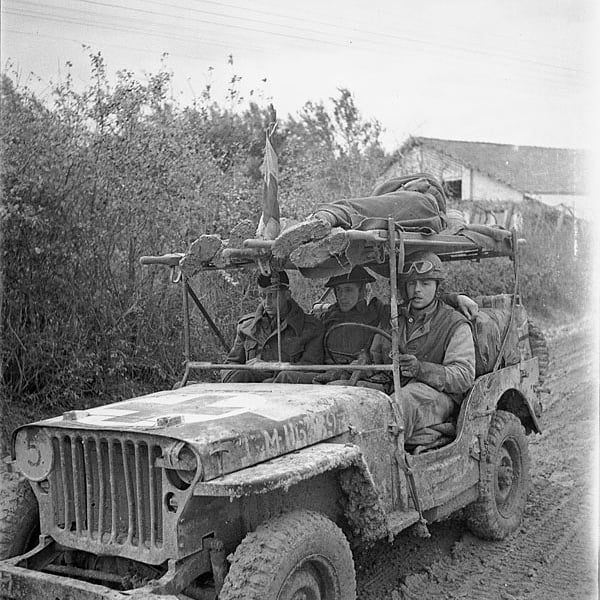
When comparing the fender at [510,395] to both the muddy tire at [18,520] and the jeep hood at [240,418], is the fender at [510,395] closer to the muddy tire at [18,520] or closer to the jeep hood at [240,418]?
the jeep hood at [240,418]

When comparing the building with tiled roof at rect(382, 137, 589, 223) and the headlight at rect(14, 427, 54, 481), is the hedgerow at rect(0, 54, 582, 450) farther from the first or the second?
the building with tiled roof at rect(382, 137, 589, 223)

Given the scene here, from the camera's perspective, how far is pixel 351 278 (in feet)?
19.6

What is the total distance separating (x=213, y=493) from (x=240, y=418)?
0.61 metres

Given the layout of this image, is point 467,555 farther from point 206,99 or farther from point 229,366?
point 206,99

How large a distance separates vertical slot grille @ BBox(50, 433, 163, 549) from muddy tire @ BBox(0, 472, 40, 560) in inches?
11.5

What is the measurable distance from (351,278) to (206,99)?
5334 millimetres

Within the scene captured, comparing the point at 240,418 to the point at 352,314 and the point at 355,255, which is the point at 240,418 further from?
the point at 352,314

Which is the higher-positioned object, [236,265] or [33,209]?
[33,209]

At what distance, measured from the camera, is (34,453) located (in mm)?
3947

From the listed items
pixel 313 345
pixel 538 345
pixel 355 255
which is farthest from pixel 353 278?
pixel 538 345

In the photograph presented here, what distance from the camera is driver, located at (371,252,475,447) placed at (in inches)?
199

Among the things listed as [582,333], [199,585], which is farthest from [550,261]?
[199,585]

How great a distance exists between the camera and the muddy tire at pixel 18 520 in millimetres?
4035

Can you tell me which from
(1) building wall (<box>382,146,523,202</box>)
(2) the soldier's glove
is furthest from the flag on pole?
(1) building wall (<box>382,146,523,202</box>)
